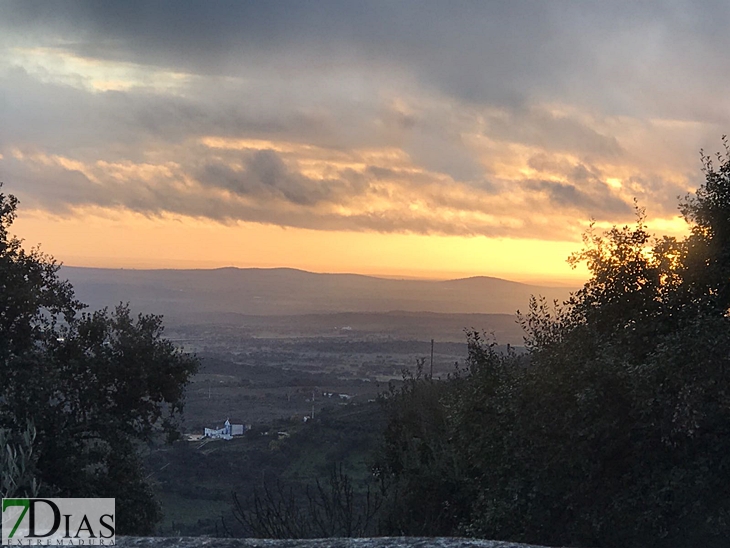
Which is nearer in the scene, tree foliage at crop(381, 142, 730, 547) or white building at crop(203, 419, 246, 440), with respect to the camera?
tree foliage at crop(381, 142, 730, 547)

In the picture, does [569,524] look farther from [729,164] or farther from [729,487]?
[729,164]

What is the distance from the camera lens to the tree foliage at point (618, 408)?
10.4 m

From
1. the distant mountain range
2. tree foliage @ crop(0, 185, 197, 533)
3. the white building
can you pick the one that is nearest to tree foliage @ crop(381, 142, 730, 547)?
tree foliage @ crop(0, 185, 197, 533)

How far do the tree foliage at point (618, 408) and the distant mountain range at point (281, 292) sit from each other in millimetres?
93996

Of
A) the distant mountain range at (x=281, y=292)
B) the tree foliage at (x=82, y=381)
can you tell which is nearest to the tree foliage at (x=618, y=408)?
the tree foliage at (x=82, y=381)

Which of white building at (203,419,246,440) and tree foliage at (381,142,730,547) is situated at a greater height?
tree foliage at (381,142,730,547)

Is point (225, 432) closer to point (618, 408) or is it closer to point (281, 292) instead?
point (618, 408)

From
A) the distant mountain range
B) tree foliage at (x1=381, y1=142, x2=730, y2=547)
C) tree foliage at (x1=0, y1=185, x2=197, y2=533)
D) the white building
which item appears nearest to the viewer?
tree foliage at (x1=381, y1=142, x2=730, y2=547)

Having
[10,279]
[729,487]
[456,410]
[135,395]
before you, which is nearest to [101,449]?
[135,395]

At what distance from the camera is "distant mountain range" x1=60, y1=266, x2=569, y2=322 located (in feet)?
406

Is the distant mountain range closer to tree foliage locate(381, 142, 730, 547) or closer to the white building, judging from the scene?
the white building

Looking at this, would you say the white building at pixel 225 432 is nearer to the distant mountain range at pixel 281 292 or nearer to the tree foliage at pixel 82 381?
the tree foliage at pixel 82 381

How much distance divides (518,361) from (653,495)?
3794mm

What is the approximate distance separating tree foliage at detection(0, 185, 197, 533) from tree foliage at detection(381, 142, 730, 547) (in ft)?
18.4
